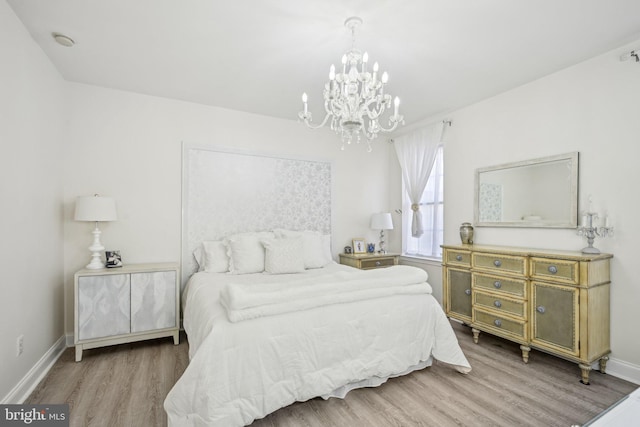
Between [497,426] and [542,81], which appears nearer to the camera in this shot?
[497,426]

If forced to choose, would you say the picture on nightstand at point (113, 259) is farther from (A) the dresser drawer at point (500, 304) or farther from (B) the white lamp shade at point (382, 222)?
(A) the dresser drawer at point (500, 304)

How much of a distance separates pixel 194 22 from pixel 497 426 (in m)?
3.36

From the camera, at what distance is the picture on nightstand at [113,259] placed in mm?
3056

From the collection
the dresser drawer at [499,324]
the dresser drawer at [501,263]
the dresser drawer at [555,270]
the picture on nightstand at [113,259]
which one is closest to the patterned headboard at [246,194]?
the picture on nightstand at [113,259]

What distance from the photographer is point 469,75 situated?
2996mm

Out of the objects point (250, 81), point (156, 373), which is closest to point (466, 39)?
point (250, 81)

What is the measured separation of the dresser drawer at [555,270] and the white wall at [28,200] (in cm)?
400

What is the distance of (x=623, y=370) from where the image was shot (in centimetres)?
245

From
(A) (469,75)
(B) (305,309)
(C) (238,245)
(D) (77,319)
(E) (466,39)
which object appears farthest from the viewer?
(C) (238,245)

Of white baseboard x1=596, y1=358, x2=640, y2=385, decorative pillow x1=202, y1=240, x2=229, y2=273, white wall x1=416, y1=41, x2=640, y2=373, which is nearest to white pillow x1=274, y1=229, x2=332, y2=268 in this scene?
decorative pillow x1=202, y1=240, x2=229, y2=273

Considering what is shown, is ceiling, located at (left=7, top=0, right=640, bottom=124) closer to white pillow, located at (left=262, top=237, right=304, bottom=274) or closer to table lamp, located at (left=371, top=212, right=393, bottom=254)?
white pillow, located at (left=262, top=237, right=304, bottom=274)

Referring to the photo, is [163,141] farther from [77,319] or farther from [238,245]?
[77,319]

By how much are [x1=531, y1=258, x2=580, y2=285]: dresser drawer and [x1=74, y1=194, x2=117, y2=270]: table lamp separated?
3.93 metres

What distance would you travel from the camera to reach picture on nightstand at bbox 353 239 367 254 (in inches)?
181
